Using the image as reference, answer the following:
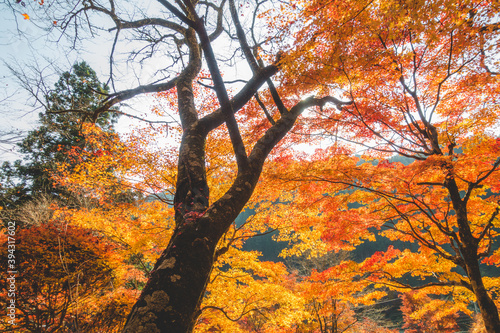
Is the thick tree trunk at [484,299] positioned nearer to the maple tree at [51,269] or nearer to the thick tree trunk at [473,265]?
the thick tree trunk at [473,265]

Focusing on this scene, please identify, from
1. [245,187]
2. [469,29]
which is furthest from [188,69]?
[469,29]

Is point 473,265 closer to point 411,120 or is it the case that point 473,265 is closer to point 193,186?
point 411,120

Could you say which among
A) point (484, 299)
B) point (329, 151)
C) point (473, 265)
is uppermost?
point (329, 151)

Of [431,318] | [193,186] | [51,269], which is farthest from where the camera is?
[431,318]

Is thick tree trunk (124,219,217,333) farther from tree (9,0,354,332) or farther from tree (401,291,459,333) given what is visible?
tree (401,291,459,333)

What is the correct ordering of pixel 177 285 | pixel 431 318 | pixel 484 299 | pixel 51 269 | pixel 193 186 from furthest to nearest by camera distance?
pixel 431 318 < pixel 51 269 < pixel 484 299 < pixel 193 186 < pixel 177 285

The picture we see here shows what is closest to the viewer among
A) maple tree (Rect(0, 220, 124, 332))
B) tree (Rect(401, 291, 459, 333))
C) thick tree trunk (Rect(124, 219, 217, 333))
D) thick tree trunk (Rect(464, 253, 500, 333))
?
thick tree trunk (Rect(124, 219, 217, 333))

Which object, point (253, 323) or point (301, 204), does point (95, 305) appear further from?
point (253, 323)

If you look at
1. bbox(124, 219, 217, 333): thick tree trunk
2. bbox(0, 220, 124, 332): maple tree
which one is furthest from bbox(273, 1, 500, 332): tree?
bbox(0, 220, 124, 332): maple tree

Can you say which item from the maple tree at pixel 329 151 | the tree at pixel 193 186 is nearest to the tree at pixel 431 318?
the maple tree at pixel 329 151

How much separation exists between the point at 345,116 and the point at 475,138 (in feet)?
7.22

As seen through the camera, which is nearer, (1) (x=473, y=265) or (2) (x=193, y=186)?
(2) (x=193, y=186)

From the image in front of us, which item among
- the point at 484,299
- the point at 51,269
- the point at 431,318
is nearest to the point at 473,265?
the point at 484,299

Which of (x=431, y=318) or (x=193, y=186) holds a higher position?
(x=193, y=186)
